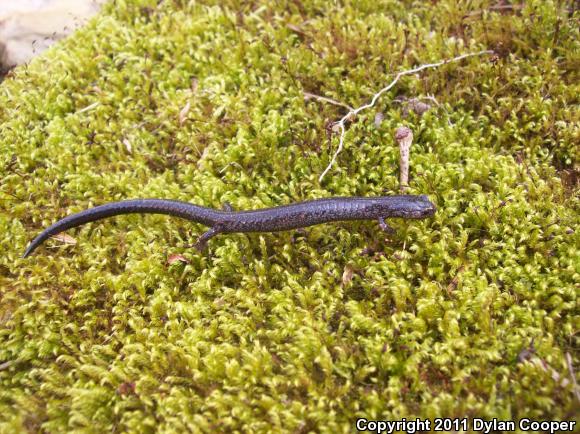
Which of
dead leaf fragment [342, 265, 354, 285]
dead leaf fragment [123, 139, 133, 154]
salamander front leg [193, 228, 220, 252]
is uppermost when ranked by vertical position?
dead leaf fragment [123, 139, 133, 154]

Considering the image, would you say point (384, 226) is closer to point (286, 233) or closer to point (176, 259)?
point (286, 233)

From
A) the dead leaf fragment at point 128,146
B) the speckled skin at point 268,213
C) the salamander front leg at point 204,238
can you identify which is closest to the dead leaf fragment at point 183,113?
the dead leaf fragment at point 128,146

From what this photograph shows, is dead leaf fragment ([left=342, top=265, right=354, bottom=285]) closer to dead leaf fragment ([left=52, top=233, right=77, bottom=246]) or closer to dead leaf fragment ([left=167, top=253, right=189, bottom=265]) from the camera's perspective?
dead leaf fragment ([left=167, top=253, right=189, bottom=265])

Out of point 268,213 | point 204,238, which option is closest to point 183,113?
point 204,238

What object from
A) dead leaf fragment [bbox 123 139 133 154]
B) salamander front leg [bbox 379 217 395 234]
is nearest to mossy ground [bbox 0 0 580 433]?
dead leaf fragment [bbox 123 139 133 154]

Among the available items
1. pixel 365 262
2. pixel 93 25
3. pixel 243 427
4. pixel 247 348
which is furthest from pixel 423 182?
pixel 93 25

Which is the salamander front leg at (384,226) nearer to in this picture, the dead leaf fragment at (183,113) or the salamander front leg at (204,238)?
the salamander front leg at (204,238)
